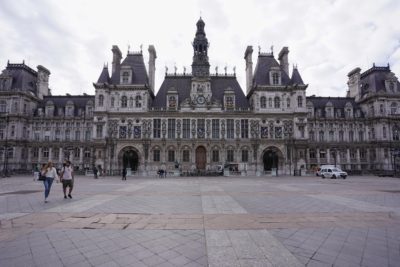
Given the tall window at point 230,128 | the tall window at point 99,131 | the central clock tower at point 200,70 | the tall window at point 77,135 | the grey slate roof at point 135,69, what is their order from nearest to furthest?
the tall window at point 99,131 → the tall window at point 230,128 → the central clock tower at point 200,70 → the grey slate roof at point 135,69 → the tall window at point 77,135

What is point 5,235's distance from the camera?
6.29 meters

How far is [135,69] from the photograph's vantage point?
1927 inches

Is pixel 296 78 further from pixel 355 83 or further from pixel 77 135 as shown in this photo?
pixel 77 135

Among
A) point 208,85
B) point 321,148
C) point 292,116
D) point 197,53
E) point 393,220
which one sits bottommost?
point 393,220

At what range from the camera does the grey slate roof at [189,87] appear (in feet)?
155

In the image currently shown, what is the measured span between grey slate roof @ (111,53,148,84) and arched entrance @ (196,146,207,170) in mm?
17638

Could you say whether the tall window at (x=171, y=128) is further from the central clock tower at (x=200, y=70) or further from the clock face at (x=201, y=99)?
the clock face at (x=201, y=99)

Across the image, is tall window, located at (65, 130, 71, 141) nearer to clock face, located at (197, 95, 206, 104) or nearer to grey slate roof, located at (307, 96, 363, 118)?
clock face, located at (197, 95, 206, 104)

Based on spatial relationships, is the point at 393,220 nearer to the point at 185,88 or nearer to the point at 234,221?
the point at 234,221

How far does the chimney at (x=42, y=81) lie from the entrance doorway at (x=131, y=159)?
28110mm

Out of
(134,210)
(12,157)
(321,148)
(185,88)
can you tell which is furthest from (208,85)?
(12,157)

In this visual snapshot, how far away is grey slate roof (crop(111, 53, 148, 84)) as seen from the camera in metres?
47.7

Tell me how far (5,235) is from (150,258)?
14.5ft

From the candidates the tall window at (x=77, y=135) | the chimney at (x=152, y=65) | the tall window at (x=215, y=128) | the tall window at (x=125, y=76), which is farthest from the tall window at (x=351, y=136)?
the tall window at (x=77, y=135)
